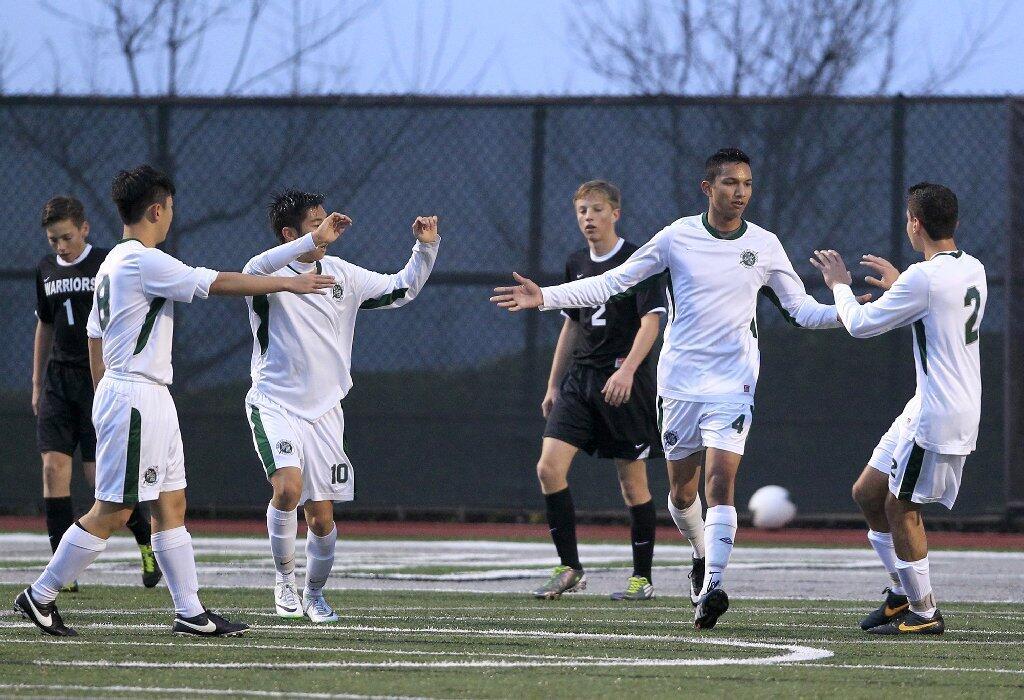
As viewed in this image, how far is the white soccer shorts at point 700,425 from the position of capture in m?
7.23

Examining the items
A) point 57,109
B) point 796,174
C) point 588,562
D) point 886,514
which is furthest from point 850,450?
point 57,109

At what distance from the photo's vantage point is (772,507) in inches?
519

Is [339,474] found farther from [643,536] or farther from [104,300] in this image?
[643,536]

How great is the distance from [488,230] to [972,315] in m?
7.26

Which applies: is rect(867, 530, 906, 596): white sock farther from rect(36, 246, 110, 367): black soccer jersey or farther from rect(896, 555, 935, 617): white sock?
rect(36, 246, 110, 367): black soccer jersey

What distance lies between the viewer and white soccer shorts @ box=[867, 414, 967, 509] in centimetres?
691

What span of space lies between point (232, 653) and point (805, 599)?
12.1 ft

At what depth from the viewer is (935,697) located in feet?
16.6

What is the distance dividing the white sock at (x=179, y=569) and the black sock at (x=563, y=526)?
8.39 feet


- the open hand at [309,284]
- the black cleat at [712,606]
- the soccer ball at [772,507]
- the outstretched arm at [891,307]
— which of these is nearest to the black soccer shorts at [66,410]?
the open hand at [309,284]

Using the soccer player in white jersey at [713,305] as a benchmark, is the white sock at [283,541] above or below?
below

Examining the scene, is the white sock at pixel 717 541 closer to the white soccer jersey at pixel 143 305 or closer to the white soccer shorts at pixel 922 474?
the white soccer shorts at pixel 922 474

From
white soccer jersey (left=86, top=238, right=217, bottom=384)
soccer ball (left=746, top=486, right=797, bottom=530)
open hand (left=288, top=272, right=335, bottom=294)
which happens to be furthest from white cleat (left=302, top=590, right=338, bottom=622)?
soccer ball (left=746, top=486, right=797, bottom=530)

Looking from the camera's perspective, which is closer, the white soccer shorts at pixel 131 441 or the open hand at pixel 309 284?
the white soccer shorts at pixel 131 441
